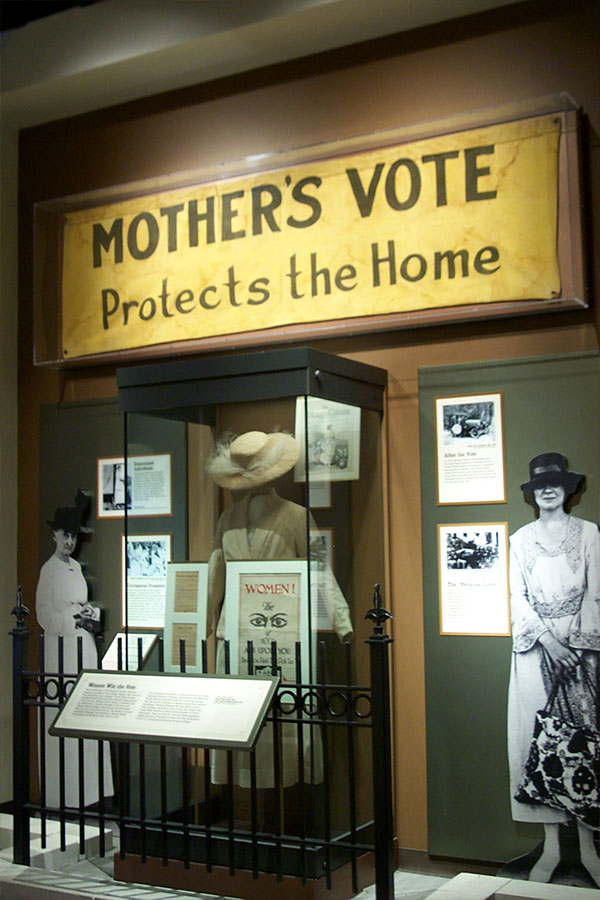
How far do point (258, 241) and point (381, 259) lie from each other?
63 centimetres

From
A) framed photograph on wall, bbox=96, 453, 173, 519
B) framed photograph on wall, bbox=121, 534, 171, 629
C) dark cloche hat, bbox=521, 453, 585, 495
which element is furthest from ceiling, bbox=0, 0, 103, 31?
dark cloche hat, bbox=521, 453, 585, 495

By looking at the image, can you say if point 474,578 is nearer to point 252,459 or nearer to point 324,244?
point 252,459

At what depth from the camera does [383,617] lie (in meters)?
3.41

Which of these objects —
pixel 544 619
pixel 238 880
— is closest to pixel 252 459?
pixel 544 619

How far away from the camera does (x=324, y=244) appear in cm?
439

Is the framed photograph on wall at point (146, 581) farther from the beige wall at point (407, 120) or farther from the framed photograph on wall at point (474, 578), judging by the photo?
the framed photograph on wall at point (474, 578)

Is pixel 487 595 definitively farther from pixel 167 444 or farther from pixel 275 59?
pixel 275 59

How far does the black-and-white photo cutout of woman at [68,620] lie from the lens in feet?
16.2

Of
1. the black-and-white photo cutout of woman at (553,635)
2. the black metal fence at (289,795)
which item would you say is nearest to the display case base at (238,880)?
the black metal fence at (289,795)

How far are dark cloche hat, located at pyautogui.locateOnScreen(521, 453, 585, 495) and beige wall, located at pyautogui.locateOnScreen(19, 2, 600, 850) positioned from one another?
43cm

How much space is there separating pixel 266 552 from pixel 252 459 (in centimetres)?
34

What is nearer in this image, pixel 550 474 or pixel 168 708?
pixel 168 708

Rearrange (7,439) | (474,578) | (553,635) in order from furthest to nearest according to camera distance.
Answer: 1. (7,439)
2. (474,578)
3. (553,635)

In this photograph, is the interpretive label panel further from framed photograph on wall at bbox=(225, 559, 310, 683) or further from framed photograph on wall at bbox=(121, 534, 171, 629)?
framed photograph on wall at bbox=(121, 534, 171, 629)
